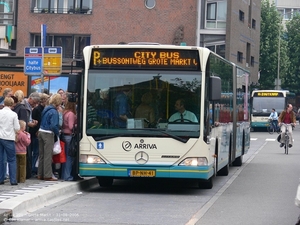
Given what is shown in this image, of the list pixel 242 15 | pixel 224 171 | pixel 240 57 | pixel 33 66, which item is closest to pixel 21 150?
pixel 33 66

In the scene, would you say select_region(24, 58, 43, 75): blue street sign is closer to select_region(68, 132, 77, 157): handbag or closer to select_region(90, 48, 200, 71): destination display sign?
select_region(68, 132, 77, 157): handbag

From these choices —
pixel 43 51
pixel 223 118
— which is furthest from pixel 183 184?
pixel 43 51

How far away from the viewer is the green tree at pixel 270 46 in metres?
81.8

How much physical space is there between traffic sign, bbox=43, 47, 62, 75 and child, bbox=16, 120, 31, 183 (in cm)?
Result: 334

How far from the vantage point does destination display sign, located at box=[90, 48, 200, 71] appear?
48.3ft

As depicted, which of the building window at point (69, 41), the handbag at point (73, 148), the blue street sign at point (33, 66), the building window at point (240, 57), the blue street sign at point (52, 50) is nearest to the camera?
the handbag at point (73, 148)

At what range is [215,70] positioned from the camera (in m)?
16.0

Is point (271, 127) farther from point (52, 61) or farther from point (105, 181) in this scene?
point (105, 181)

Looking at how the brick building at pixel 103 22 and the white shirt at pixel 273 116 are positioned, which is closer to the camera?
the brick building at pixel 103 22

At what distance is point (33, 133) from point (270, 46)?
68122 mm

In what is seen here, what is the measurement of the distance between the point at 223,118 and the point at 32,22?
33823 mm

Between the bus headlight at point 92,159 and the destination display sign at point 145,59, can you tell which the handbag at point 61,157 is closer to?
the bus headlight at point 92,159

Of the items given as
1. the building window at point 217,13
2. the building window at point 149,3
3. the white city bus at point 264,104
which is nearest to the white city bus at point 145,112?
the building window at point 149,3

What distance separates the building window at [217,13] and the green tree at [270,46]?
2851 centimetres
